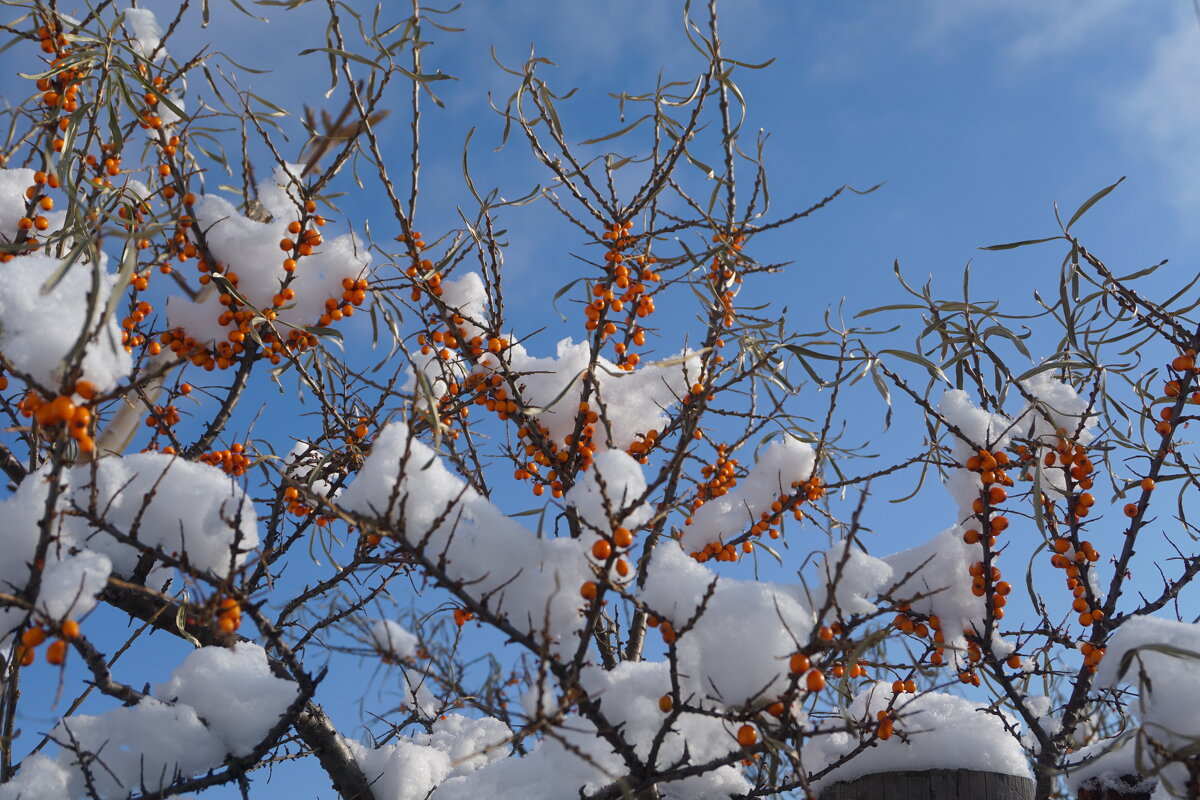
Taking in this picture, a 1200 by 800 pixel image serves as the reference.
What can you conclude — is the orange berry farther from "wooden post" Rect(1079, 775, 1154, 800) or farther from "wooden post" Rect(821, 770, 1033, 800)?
"wooden post" Rect(1079, 775, 1154, 800)

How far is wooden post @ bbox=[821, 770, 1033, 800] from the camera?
56.8 inches

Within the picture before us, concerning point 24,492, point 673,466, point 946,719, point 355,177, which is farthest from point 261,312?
point 946,719

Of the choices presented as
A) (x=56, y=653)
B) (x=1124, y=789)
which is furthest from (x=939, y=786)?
(x=56, y=653)

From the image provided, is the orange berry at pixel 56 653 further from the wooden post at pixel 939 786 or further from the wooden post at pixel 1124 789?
the wooden post at pixel 1124 789

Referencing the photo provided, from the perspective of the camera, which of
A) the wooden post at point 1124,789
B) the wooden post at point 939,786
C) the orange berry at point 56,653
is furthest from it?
the wooden post at point 939,786

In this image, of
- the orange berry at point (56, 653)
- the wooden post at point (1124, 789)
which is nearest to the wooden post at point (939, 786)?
the wooden post at point (1124, 789)

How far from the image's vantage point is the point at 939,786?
145 cm

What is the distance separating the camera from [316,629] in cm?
220

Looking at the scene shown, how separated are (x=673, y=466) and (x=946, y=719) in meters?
0.76

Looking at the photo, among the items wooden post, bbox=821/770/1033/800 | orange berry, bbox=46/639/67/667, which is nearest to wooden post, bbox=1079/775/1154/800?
wooden post, bbox=821/770/1033/800

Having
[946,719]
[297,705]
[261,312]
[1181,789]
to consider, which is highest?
[261,312]

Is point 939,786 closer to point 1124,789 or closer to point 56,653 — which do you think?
point 1124,789

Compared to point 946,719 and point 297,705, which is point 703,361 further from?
point 297,705

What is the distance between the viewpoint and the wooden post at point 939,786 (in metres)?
1.44
